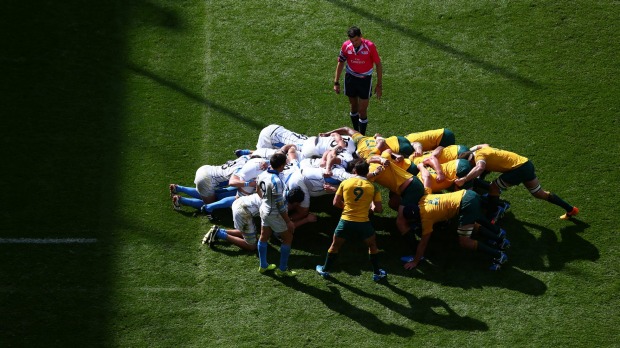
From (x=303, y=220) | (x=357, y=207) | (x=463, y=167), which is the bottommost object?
(x=303, y=220)

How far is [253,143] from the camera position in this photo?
13117 millimetres

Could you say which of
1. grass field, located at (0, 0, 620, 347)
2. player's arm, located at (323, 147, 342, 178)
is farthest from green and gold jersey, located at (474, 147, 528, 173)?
player's arm, located at (323, 147, 342, 178)

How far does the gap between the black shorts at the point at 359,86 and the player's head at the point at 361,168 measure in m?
2.76

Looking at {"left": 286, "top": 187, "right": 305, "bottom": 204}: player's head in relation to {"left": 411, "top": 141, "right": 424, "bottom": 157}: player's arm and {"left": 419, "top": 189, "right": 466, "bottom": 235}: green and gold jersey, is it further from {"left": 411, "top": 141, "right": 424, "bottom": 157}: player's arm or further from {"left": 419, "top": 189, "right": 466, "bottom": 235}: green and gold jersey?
{"left": 411, "top": 141, "right": 424, "bottom": 157}: player's arm

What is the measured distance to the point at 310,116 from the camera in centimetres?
1366

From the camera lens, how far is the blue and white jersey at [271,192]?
10234mm

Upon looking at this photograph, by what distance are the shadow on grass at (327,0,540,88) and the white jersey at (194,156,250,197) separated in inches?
201

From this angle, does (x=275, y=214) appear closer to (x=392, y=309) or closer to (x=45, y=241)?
(x=392, y=309)

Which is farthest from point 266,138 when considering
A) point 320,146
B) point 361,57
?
point 361,57

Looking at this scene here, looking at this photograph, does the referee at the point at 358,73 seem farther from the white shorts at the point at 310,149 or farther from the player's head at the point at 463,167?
the player's head at the point at 463,167

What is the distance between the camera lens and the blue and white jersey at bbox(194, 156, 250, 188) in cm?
1170

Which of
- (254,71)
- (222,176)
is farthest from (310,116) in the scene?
(222,176)

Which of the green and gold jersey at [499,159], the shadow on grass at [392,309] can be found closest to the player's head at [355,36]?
the green and gold jersey at [499,159]

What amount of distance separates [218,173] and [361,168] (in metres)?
2.45
